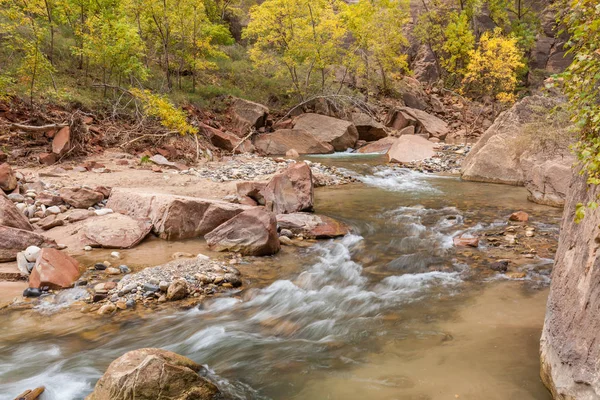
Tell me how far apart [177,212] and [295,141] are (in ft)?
42.5

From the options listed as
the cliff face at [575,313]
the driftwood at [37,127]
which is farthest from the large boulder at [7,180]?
the cliff face at [575,313]

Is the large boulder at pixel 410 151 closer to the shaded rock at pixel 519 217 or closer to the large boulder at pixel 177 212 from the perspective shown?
the shaded rock at pixel 519 217

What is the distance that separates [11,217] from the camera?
6.20m

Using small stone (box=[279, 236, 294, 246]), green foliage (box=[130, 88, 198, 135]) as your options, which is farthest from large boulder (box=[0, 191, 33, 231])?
green foliage (box=[130, 88, 198, 135])

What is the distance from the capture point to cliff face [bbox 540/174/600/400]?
254cm

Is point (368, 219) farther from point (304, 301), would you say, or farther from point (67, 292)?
point (67, 292)

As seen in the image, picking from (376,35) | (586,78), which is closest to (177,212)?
(586,78)

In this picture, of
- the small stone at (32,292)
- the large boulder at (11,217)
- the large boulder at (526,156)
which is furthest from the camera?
the large boulder at (526,156)

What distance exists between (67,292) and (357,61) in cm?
2317

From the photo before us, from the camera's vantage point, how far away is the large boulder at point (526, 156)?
31.2 feet

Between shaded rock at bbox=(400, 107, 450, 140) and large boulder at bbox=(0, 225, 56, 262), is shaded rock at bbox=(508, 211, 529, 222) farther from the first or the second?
shaded rock at bbox=(400, 107, 450, 140)

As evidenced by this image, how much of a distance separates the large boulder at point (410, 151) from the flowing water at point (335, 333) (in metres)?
10.6

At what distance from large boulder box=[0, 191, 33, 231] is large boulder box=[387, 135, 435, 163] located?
13359 mm

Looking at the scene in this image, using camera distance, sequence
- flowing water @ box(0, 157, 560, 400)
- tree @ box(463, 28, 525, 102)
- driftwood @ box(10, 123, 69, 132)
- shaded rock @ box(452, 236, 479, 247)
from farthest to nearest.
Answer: tree @ box(463, 28, 525, 102), driftwood @ box(10, 123, 69, 132), shaded rock @ box(452, 236, 479, 247), flowing water @ box(0, 157, 560, 400)
